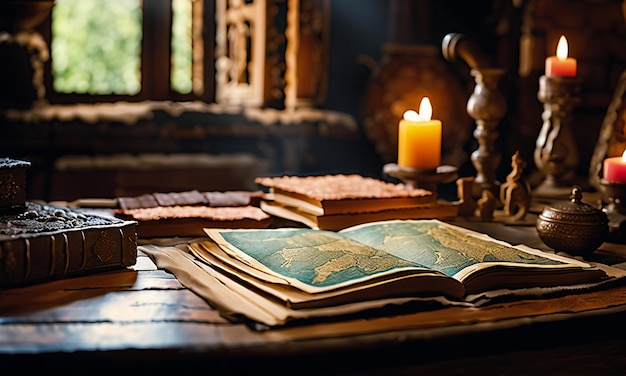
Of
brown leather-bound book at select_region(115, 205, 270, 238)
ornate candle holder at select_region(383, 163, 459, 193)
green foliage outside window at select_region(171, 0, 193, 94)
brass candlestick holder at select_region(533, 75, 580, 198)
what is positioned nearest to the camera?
brown leather-bound book at select_region(115, 205, 270, 238)

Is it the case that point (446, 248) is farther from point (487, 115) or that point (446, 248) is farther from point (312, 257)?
point (487, 115)

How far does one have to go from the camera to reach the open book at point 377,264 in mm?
983

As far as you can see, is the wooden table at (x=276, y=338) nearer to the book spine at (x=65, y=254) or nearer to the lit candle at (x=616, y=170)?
the book spine at (x=65, y=254)

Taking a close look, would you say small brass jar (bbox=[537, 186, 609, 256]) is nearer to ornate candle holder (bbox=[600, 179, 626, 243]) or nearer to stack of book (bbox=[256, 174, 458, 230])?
ornate candle holder (bbox=[600, 179, 626, 243])

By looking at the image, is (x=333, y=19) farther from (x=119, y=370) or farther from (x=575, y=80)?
(x=119, y=370)

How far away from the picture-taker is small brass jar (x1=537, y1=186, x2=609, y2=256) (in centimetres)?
129

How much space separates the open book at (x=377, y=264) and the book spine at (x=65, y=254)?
13 cm

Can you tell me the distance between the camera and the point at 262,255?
45.0 inches

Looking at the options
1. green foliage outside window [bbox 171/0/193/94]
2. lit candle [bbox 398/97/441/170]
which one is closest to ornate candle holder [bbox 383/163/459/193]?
lit candle [bbox 398/97/441/170]

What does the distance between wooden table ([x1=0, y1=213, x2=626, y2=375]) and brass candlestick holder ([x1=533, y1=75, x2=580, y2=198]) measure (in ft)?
2.88

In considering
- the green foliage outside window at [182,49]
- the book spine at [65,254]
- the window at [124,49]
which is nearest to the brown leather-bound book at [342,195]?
the book spine at [65,254]

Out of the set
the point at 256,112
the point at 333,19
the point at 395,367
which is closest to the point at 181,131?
the point at 256,112

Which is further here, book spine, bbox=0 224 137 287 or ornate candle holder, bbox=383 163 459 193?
ornate candle holder, bbox=383 163 459 193

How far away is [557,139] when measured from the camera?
196cm
